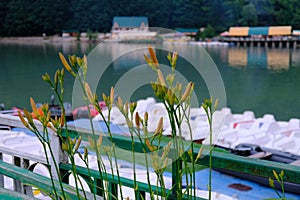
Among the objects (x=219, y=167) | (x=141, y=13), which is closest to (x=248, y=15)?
(x=141, y=13)

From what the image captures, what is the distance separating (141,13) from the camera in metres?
47.3

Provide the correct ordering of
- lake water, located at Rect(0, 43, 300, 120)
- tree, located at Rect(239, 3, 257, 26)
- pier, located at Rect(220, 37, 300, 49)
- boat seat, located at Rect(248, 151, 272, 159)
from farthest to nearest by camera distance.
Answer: tree, located at Rect(239, 3, 257, 26), pier, located at Rect(220, 37, 300, 49), lake water, located at Rect(0, 43, 300, 120), boat seat, located at Rect(248, 151, 272, 159)

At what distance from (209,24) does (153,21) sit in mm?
8050

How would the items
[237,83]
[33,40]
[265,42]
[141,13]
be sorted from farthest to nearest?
1. [33,40]
2. [141,13]
3. [265,42]
4. [237,83]

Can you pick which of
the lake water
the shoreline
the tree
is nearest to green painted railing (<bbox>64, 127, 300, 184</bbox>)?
the lake water

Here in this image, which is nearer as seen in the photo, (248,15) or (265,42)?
(265,42)

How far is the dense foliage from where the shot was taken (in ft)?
144

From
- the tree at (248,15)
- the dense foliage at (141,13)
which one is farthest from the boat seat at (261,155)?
the tree at (248,15)

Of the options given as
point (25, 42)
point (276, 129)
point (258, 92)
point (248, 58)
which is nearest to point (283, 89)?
point (258, 92)

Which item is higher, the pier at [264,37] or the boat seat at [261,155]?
the boat seat at [261,155]

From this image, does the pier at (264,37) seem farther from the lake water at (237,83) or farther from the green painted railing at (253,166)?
the green painted railing at (253,166)

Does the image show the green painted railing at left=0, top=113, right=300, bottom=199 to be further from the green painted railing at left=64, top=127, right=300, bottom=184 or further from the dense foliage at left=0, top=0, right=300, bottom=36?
the dense foliage at left=0, top=0, right=300, bottom=36

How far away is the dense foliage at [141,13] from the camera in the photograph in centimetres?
4388

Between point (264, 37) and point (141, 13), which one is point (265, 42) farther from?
point (141, 13)
